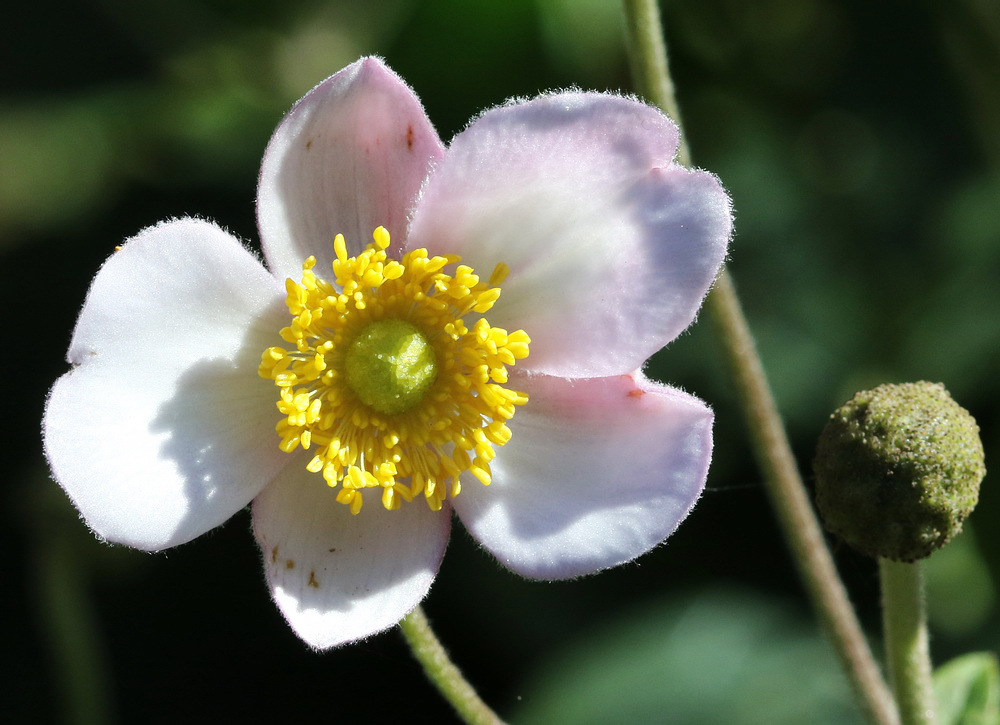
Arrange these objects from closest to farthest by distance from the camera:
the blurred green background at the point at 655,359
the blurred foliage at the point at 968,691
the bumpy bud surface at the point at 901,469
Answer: the bumpy bud surface at the point at 901,469 < the blurred foliage at the point at 968,691 < the blurred green background at the point at 655,359

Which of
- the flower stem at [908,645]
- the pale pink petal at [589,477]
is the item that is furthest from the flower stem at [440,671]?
the flower stem at [908,645]

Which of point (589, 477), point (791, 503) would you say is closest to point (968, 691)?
point (791, 503)

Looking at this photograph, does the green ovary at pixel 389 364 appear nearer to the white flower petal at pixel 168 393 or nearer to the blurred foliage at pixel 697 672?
the white flower petal at pixel 168 393

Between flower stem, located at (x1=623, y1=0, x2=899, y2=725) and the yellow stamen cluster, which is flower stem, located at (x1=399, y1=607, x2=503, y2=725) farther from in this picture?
flower stem, located at (x1=623, y1=0, x2=899, y2=725)

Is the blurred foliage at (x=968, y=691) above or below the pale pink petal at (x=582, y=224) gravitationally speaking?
below

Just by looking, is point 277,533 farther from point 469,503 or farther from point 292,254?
point 292,254

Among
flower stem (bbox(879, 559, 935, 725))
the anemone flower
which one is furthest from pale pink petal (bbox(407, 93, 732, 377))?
flower stem (bbox(879, 559, 935, 725))
